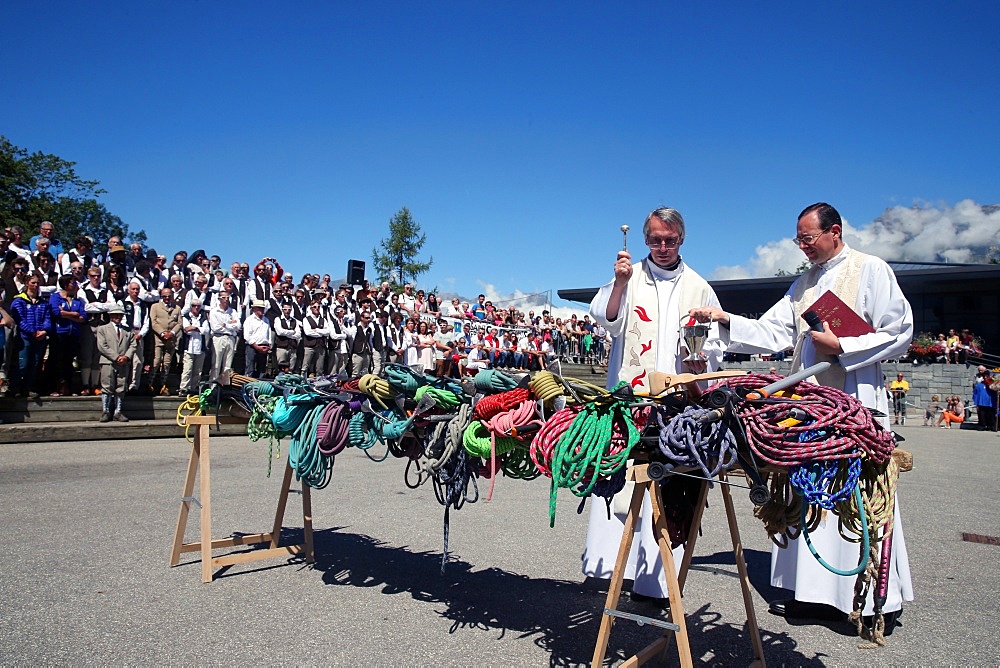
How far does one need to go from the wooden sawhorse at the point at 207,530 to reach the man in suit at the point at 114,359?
7.58 meters

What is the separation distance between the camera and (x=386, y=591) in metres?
4.45

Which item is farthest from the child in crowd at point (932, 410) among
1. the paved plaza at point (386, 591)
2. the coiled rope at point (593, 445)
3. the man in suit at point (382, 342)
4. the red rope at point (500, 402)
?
the coiled rope at point (593, 445)

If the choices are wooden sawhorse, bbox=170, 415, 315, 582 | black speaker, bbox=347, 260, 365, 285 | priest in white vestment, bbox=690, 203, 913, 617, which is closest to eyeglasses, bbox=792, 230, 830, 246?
priest in white vestment, bbox=690, 203, 913, 617

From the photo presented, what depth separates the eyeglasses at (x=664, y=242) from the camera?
429cm

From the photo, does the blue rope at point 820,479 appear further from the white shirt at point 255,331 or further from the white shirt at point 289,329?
the white shirt at point 289,329

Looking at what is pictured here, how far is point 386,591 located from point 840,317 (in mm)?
3116

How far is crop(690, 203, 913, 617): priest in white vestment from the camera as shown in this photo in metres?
4.09

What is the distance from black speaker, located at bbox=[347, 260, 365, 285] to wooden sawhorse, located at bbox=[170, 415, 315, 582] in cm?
1413

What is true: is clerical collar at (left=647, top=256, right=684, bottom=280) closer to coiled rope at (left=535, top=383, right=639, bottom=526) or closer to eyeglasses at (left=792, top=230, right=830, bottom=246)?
eyeglasses at (left=792, top=230, right=830, bottom=246)

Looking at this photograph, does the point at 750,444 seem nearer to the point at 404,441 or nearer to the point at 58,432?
the point at 404,441

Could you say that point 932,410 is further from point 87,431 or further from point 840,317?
point 87,431

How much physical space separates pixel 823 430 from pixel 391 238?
3566 cm

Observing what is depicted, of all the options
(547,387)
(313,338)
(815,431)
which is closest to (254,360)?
(313,338)

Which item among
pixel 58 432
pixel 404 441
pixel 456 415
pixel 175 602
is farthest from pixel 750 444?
pixel 58 432
